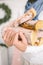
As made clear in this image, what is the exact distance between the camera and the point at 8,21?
2.97 feet

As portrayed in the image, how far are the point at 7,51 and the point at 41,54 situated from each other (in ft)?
0.72

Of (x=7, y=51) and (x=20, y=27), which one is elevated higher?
(x=20, y=27)

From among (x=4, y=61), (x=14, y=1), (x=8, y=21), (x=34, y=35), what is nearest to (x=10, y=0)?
(x=14, y=1)

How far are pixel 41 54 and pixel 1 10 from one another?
38 cm

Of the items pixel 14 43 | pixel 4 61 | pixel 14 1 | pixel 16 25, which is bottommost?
pixel 4 61

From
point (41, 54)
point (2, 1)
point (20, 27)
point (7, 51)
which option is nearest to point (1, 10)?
point (2, 1)

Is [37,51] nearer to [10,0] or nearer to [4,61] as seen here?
[4,61]

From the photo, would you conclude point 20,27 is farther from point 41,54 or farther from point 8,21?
point 41,54

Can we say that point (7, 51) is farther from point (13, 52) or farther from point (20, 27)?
point (20, 27)

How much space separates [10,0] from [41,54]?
1.31 feet

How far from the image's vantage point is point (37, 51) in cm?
87

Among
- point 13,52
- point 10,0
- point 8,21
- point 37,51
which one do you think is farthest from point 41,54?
point 10,0

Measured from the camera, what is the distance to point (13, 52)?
0.90 meters

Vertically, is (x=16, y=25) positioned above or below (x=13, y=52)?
above
